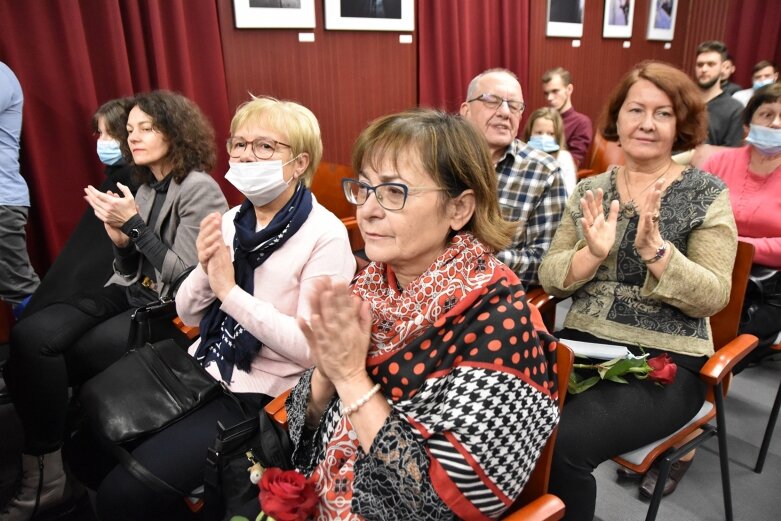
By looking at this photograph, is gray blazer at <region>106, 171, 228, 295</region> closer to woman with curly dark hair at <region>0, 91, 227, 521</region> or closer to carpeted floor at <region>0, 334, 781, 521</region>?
woman with curly dark hair at <region>0, 91, 227, 521</region>

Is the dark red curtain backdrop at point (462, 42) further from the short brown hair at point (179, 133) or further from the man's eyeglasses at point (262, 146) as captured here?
the man's eyeglasses at point (262, 146)

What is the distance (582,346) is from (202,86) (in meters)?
2.79

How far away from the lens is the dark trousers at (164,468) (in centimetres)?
148

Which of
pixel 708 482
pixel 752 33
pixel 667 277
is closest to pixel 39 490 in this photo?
pixel 667 277

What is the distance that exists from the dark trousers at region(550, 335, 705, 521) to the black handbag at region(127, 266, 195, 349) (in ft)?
4.36

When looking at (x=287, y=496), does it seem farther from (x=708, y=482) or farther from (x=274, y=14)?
(x=274, y=14)

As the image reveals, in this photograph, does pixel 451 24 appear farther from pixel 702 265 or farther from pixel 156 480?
pixel 156 480

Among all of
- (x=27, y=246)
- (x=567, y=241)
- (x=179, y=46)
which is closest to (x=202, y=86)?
(x=179, y=46)

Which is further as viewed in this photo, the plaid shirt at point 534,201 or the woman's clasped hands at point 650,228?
the plaid shirt at point 534,201

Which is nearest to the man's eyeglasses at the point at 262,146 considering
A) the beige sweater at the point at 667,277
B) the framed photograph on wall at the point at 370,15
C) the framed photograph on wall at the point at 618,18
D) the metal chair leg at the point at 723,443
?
the beige sweater at the point at 667,277

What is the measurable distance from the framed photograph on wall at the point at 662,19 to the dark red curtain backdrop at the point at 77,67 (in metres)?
5.13

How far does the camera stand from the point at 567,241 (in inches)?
78.3

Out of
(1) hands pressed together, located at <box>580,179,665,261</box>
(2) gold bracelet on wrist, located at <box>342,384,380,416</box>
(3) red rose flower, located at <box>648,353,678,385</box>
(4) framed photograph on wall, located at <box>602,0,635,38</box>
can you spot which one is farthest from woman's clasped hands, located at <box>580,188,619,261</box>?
(4) framed photograph on wall, located at <box>602,0,635,38</box>

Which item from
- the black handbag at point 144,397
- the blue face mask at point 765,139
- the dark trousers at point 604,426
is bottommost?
the dark trousers at point 604,426
